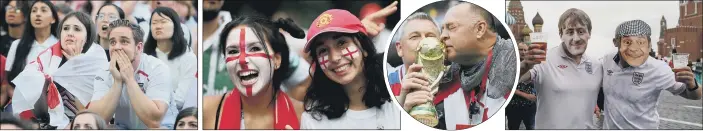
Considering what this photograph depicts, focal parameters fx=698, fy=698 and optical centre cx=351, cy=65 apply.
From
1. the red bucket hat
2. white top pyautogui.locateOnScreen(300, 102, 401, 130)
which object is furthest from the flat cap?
the red bucket hat

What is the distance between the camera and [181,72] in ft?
15.0

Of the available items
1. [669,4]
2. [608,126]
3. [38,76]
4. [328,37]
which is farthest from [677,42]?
[38,76]

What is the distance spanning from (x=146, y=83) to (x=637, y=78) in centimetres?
310

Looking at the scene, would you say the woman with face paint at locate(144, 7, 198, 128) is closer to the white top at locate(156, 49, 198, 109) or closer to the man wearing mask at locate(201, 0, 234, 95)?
the white top at locate(156, 49, 198, 109)

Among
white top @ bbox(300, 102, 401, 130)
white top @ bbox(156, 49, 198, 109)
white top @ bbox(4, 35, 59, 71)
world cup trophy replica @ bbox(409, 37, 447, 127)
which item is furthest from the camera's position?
white top @ bbox(4, 35, 59, 71)

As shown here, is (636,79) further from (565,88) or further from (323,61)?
(323,61)

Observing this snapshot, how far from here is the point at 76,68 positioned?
15.3ft

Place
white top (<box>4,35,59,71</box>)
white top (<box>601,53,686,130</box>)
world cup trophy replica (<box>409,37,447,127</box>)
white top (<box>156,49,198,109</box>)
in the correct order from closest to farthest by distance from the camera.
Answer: world cup trophy replica (<box>409,37,447,127</box>)
white top (<box>601,53,686,130</box>)
white top (<box>156,49,198,109</box>)
white top (<box>4,35,59,71</box>)

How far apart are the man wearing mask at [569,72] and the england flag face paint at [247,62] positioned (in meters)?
1.58

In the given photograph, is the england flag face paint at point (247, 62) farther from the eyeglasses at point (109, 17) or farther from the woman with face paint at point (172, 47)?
the eyeglasses at point (109, 17)

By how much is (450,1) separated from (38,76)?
2.78 m

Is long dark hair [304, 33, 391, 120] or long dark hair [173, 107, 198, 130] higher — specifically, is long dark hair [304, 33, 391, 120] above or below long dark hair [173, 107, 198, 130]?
above

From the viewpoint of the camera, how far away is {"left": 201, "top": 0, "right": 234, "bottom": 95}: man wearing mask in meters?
4.42

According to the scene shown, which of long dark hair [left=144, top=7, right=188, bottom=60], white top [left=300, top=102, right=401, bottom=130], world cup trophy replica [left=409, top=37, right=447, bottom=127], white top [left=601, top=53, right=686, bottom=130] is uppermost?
long dark hair [left=144, top=7, right=188, bottom=60]
